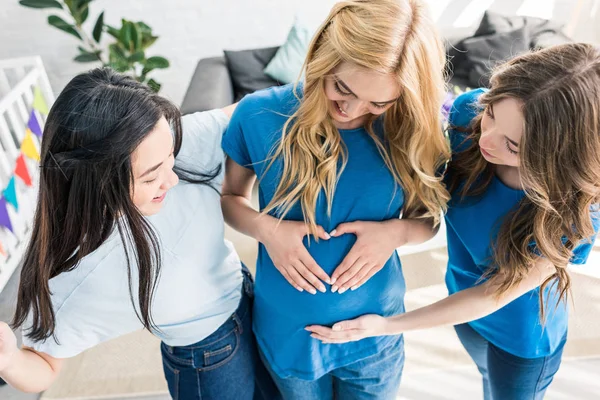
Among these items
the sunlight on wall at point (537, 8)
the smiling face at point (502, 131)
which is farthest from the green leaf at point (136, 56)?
the sunlight on wall at point (537, 8)

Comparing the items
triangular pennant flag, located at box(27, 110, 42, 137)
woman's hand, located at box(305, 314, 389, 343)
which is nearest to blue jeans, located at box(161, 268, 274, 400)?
woman's hand, located at box(305, 314, 389, 343)

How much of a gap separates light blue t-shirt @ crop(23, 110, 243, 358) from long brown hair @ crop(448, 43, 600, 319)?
55cm

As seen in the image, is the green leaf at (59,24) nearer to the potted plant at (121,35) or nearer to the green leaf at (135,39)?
the potted plant at (121,35)

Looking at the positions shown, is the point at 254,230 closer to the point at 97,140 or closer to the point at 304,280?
the point at 304,280

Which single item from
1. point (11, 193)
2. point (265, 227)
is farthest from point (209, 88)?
point (265, 227)

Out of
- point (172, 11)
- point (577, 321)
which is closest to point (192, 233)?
point (577, 321)

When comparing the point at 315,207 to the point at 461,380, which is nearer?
the point at 315,207

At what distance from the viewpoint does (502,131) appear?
85 cm

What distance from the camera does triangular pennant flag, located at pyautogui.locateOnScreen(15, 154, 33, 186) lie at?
87.1 inches

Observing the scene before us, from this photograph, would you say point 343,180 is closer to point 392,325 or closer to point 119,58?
point 392,325

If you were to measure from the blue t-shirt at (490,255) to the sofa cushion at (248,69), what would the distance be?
2.10 metres

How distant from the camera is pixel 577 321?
209 centimetres

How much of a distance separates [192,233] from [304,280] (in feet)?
0.80

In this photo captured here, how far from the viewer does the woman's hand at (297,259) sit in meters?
1.00
